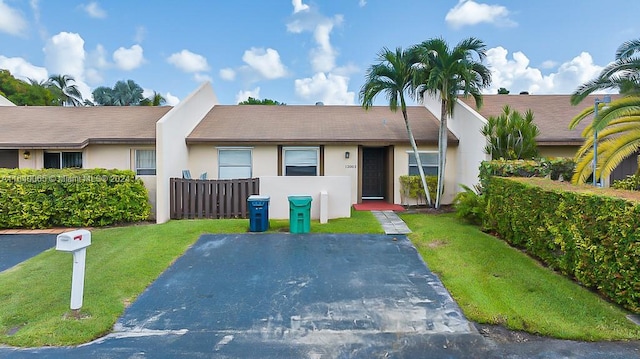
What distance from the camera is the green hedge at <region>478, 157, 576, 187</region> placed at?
8.89 metres

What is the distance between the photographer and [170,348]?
3.65 metres

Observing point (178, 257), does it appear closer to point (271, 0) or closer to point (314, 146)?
point (314, 146)

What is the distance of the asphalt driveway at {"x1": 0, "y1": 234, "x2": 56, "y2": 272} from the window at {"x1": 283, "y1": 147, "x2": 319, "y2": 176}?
24.0ft

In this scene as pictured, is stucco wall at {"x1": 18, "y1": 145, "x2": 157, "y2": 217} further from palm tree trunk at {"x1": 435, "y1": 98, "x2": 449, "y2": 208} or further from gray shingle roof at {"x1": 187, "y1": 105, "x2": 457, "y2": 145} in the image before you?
palm tree trunk at {"x1": 435, "y1": 98, "x2": 449, "y2": 208}

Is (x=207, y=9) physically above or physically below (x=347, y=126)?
above

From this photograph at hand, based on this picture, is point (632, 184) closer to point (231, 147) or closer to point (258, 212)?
point (258, 212)

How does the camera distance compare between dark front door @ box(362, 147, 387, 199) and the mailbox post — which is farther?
dark front door @ box(362, 147, 387, 199)

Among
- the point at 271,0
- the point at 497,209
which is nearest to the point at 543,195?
the point at 497,209

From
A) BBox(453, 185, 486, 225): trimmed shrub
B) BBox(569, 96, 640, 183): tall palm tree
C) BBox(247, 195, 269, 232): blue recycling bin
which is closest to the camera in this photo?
BBox(569, 96, 640, 183): tall palm tree

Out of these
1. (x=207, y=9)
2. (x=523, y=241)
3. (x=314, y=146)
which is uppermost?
(x=207, y=9)

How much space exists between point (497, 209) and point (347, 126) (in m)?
7.36

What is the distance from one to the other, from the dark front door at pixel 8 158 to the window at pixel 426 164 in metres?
14.4

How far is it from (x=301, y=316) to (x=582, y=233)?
14.0 feet

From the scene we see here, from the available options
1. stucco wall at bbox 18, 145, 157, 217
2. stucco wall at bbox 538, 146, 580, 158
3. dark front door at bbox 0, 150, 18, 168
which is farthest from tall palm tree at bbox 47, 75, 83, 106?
stucco wall at bbox 538, 146, 580, 158
